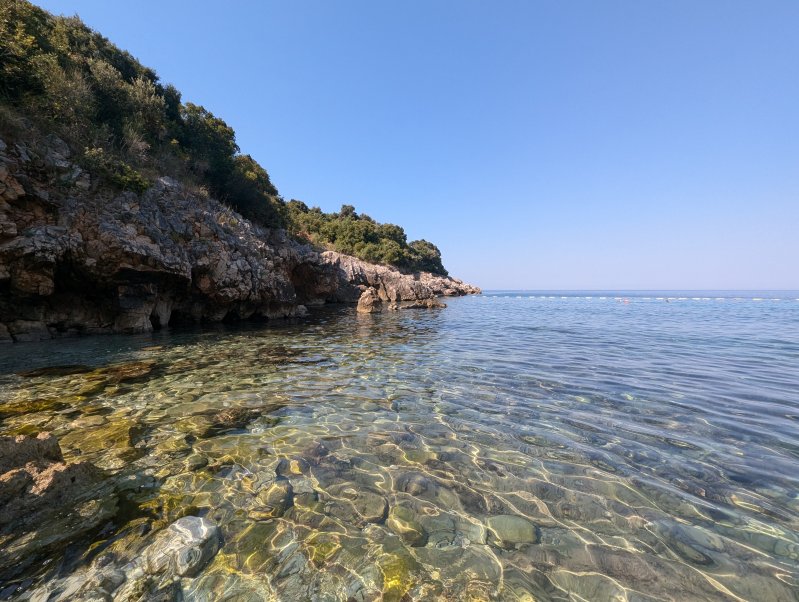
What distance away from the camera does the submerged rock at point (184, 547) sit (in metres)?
2.66

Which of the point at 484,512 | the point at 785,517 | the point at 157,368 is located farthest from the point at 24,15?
the point at 785,517

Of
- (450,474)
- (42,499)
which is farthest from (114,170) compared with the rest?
(450,474)

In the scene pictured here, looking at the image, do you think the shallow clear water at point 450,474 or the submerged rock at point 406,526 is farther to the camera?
the submerged rock at point 406,526

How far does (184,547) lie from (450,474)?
2.77 m

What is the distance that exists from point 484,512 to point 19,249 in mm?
16073

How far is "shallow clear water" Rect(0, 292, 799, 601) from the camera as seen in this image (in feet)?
8.78

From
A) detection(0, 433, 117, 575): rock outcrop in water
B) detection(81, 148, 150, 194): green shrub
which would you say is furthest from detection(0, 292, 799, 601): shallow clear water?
detection(81, 148, 150, 194): green shrub

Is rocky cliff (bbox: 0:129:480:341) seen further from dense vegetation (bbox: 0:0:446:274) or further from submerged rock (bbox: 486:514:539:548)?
submerged rock (bbox: 486:514:539:548)

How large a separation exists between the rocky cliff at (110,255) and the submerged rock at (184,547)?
13893mm

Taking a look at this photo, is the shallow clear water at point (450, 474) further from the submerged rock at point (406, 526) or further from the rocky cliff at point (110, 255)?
the rocky cliff at point (110, 255)

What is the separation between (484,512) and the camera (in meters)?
3.46

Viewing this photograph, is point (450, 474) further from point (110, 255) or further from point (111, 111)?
point (111, 111)

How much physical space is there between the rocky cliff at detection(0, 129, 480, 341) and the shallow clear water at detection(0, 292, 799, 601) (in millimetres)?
5296

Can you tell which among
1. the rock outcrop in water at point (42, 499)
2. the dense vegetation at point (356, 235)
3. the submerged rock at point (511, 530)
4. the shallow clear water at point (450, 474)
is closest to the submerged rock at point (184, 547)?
the shallow clear water at point (450, 474)
